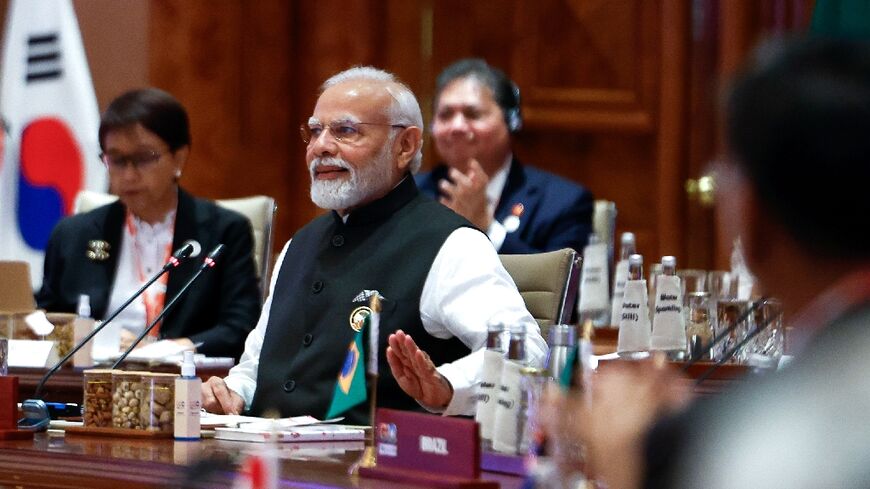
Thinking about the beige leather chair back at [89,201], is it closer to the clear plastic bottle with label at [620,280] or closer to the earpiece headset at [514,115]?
the earpiece headset at [514,115]

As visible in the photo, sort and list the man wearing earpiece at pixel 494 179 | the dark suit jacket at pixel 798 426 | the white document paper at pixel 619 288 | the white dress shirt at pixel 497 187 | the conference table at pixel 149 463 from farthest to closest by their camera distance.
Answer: the white dress shirt at pixel 497 187 < the man wearing earpiece at pixel 494 179 < the white document paper at pixel 619 288 < the conference table at pixel 149 463 < the dark suit jacket at pixel 798 426

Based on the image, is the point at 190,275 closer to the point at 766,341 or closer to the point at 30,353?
the point at 30,353

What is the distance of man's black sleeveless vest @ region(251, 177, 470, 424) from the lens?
10.7 ft

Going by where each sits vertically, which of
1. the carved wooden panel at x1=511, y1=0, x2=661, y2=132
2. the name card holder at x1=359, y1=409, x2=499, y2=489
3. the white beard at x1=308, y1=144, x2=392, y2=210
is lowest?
the name card holder at x1=359, y1=409, x2=499, y2=489

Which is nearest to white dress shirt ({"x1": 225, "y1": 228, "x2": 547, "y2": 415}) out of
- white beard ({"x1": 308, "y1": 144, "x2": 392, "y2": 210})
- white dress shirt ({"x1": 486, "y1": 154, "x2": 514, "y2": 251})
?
white beard ({"x1": 308, "y1": 144, "x2": 392, "y2": 210})

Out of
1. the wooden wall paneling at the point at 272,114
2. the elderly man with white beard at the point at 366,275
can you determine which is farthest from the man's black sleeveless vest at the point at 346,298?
the wooden wall paneling at the point at 272,114

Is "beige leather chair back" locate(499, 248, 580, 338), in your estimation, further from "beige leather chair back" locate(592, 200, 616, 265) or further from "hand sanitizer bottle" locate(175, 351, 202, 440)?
"beige leather chair back" locate(592, 200, 616, 265)

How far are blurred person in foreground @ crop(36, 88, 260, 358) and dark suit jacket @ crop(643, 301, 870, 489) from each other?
341cm

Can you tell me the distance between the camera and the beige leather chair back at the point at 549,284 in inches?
131

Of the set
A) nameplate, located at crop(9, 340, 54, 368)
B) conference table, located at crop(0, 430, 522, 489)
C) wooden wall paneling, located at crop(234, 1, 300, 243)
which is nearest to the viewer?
conference table, located at crop(0, 430, 522, 489)

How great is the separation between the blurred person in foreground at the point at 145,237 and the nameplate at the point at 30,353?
0.69 metres

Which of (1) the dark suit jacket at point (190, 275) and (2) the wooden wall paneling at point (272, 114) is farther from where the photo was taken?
(2) the wooden wall paneling at point (272, 114)

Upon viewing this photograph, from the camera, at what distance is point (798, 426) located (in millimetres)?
1101

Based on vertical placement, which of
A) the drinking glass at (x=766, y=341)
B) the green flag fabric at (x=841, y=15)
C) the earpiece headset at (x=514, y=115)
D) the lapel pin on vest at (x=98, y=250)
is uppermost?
the green flag fabric at (x=841, y=15)
